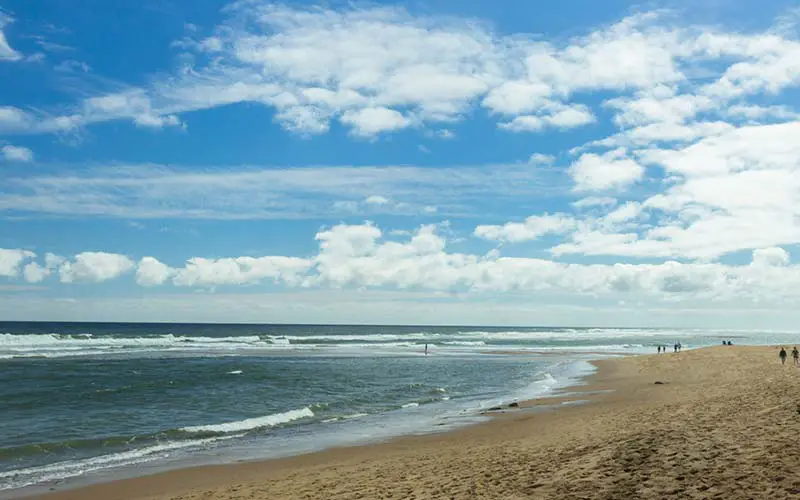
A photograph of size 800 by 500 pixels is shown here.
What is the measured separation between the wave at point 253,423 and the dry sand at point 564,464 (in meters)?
5.86

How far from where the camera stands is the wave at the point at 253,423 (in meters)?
21.2

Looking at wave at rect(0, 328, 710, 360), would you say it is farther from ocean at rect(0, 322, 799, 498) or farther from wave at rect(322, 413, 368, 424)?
wave at rect(322, 413, 368, 424)

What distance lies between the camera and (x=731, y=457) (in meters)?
10.6

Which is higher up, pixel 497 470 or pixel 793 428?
pixel 793 428

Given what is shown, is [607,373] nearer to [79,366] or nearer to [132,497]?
[132,497]

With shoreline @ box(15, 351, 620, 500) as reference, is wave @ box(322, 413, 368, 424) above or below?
below

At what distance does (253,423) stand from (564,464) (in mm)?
14171

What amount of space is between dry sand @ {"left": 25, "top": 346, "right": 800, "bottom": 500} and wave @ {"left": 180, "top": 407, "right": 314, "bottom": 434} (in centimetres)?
586

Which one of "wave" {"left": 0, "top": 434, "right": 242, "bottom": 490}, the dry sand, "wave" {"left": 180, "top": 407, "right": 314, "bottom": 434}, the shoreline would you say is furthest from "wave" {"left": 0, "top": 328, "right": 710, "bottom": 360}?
the dry sand

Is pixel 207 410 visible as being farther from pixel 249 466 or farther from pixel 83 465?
pixel 249 466

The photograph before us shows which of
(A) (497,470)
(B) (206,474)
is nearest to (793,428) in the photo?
(A) (497,470)

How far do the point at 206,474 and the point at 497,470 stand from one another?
7301 millimetres

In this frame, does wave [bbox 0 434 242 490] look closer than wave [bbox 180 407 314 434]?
Yes

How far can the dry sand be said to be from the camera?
9656mm
